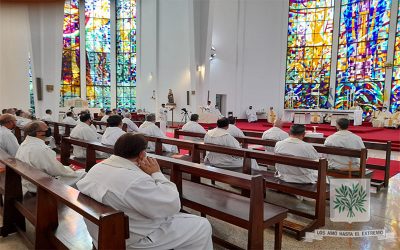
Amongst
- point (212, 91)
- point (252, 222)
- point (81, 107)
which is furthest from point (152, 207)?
point (212, 91)

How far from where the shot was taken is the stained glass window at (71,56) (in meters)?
15.9

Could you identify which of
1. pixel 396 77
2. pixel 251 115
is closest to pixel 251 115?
pixel 251 115

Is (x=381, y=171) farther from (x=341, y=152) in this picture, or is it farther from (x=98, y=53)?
(x=98, y=53)

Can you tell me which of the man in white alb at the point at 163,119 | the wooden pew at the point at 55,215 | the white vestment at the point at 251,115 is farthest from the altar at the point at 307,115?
the wooden pew at the point at 55,215

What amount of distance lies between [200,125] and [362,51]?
11553mm

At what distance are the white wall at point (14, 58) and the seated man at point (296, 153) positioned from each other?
11.0 m

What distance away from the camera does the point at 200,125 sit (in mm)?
6273

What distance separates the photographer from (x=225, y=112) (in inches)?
635

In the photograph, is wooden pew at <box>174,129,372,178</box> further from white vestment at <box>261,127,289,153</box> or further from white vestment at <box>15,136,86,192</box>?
white vestment at <box>15,136,86,192</box>

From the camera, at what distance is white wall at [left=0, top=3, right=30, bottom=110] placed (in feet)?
36.2

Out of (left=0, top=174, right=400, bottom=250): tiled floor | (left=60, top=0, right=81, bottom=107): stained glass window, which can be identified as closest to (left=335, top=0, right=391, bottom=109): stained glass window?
(left=0, top=174, right=400, bottom=250): tiled floor

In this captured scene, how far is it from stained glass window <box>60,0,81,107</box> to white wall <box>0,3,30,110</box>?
14.7 ft

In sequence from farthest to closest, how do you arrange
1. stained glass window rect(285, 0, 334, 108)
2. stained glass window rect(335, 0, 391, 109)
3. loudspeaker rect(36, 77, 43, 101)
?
stained glass window rect(285, 0, 334, 108), stained glass window rect(335, 0, 391, 109), loudspeaker rect(36, 77, 43, 101)

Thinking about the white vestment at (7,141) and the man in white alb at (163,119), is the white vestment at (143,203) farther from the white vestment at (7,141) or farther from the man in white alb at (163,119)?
the man in white alb at (163,119)
